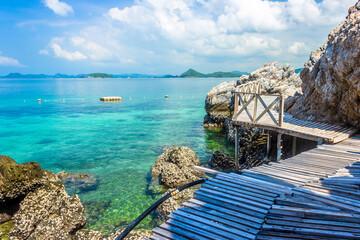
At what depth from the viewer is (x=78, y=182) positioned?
17.2 metres

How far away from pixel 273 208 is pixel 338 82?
37.3 ft

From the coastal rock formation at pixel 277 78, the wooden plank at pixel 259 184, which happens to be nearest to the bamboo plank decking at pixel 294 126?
the wooden plank at pixel 259 184

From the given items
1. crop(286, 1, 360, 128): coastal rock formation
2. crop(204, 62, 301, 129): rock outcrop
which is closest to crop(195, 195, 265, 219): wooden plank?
crop(286, 1, 360, 128): coastal rock formation

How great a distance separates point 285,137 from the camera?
19.2 meters

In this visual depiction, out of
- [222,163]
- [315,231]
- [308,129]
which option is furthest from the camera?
[222,163]

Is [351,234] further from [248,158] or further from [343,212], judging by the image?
[248,158]

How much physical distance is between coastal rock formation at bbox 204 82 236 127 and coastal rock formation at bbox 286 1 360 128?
54.6 ft

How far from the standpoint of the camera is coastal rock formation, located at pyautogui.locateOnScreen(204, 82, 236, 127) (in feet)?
114

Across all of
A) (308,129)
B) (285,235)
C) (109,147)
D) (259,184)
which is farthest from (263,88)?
(285,235)

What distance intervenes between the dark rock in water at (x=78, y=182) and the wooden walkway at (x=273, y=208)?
11.1 m

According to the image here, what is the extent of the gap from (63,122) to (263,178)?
3917cm

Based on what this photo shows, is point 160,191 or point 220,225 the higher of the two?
point 220,225

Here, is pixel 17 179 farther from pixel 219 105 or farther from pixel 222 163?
pixel 219 105

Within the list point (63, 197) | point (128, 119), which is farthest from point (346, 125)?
point (128, 119)
